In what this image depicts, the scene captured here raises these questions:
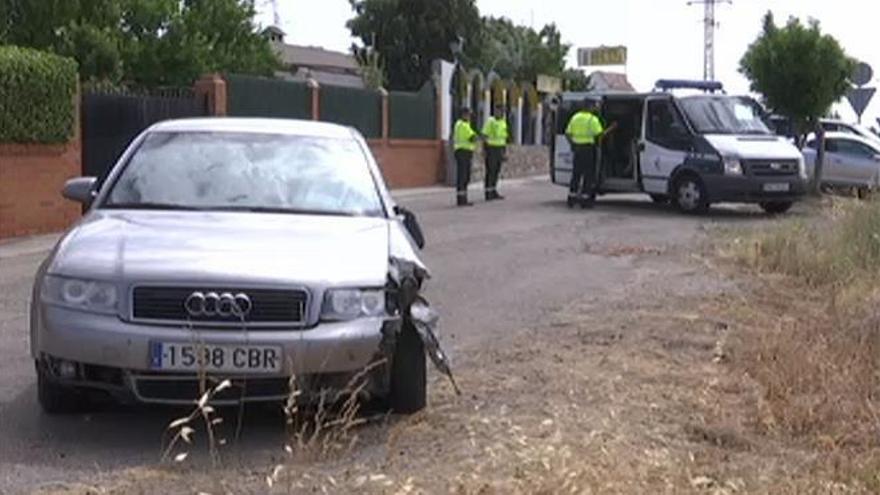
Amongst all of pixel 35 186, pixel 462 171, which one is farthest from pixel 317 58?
pixel 35 186

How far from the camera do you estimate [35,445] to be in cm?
609

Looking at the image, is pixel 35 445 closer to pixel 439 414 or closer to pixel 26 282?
pixel 439 414

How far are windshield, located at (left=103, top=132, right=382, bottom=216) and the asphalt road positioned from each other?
3.86 ft

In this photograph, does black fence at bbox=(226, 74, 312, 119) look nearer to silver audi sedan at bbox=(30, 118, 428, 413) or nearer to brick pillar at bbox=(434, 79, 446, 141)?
brick pillar at bbox=(434, 79, 446, 141)

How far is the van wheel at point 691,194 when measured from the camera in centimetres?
2162

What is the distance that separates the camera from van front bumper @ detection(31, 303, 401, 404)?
5.97 metres

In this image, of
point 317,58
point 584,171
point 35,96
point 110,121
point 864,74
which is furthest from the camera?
point 317,58

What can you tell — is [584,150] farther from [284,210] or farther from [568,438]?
[568,438]

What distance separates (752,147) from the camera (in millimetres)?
21484

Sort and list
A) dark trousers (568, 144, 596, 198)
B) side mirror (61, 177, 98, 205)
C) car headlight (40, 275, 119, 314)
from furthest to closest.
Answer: dark trousers (568, 144, 596, 198), side mirror (61, 177, 98, 205), car headlight (40, 275, 119, 314)

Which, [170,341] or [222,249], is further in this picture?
[222,249]

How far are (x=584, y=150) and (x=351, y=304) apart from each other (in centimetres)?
1645

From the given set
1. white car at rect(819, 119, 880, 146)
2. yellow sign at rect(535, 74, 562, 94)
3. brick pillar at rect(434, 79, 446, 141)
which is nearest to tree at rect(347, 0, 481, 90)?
yellow sign at rect(535, 74, 562, 94)

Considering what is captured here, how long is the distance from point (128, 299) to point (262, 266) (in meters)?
0.61
